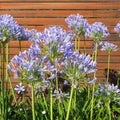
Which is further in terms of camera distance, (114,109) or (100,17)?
(100,17)

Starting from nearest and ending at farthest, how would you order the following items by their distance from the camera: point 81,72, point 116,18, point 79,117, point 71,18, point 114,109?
point 81,72 → point 79,117 → point 71,18 → point 114,109 → point 116,18

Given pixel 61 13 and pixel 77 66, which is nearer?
pixel 77 66

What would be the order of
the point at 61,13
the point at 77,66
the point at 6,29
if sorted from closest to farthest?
the point at 77,66 < the point at 6,29 < the point at 61,13

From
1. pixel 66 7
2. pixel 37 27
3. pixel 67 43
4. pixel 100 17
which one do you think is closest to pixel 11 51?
pixel 37 27

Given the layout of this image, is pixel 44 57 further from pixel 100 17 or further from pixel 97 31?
pixel 100 17

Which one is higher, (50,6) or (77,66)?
(50,6)

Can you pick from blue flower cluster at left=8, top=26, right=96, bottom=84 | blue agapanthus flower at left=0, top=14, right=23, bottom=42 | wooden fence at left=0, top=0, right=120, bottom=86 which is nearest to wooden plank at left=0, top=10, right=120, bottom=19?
wooden fence at left=0, top=0, right=120, bottom=86

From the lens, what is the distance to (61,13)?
6.07 metres

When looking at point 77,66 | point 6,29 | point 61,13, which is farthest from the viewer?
point 61,13

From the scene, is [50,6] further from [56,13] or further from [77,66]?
[77,66]

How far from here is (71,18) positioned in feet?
13.8

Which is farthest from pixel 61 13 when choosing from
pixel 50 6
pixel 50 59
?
pixel 50 59

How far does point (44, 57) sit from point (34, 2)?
3559mm

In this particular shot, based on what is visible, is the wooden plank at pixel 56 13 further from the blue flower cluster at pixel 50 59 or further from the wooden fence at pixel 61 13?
the blue flower cluster at pixel 50 59
